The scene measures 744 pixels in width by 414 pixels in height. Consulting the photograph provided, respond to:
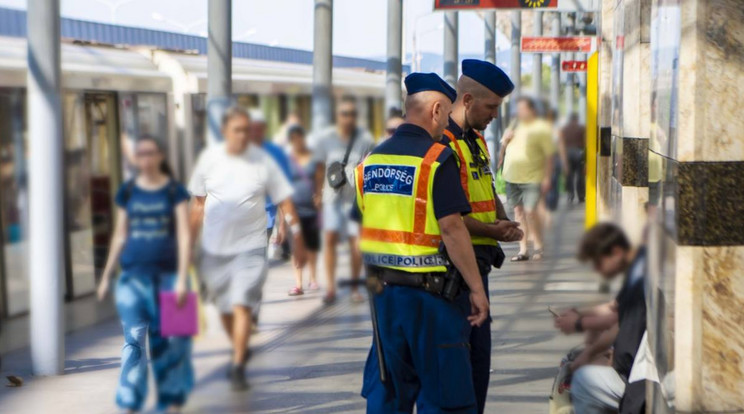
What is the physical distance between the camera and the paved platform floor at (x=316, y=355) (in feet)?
4.88

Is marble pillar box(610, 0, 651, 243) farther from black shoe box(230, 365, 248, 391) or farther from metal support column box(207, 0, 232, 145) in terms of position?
metal support column box(207, 0, 232, 145)

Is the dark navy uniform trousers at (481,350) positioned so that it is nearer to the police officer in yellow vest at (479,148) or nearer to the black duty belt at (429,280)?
the police officer in yellow vest at (479,148)

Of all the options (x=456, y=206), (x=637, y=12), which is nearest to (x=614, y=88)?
(x=637, y=12)

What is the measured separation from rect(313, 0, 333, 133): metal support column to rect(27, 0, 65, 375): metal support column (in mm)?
298

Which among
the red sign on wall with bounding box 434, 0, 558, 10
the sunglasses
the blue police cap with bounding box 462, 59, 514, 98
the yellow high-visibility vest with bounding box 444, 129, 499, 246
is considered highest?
the red sign on wall with bounding box 434, 0, 558, 10

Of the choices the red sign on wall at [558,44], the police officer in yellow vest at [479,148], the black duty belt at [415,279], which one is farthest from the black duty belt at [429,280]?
the red sign on wall at [558,44]

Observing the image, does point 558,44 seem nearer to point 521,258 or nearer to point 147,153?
point 521,258

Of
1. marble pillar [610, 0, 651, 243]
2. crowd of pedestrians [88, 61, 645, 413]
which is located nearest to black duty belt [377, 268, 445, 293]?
crowd of pedestrians [88, 61, 645, 413]

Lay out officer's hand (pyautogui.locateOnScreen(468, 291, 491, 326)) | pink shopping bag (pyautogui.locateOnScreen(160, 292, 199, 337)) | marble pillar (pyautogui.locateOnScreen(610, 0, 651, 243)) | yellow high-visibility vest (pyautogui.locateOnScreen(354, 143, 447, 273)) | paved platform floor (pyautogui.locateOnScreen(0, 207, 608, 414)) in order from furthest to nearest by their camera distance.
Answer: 1. marble pillar (pyautogui.locateOnScreen(610, 0, 651, 243))
2. officer's hand (pyautogui.locateOnScreen(468, 291, 491, 326))
3. yellow high-visibility vest (pyautogui.locateOnScreen(354, 143, 447, 273))
4. paved platform floor (pyautogui.locateOnScreen(0, 207, 608, 414))
5. pink shopping bag (pyautogui.locateOnScreen(160, 292, 199, 337))

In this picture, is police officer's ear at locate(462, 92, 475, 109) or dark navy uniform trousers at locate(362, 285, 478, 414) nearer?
dark navy uniform trousers at locate(362, 285, 478, 414)

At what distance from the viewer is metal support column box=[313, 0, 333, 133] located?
142 cm

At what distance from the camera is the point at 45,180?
287 centimetres

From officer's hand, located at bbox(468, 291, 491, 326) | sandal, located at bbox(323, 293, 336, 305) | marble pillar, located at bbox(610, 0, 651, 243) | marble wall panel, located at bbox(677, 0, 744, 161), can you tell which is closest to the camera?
sandal, located at bbox(323, 293, 336, 305)

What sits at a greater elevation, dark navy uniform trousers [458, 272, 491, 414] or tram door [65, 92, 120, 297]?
tram door [65, 92, 120, 297]
